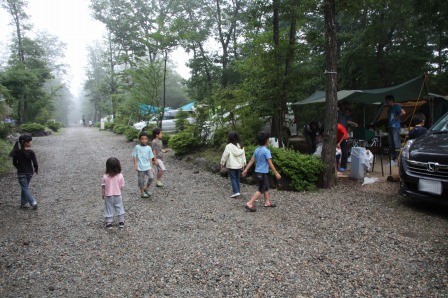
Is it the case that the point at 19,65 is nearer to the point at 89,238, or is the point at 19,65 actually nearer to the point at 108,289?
the point at 89,238

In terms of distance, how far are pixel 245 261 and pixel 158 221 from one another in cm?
202

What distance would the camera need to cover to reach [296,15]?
23.8ft

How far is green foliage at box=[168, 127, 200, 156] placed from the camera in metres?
11.4

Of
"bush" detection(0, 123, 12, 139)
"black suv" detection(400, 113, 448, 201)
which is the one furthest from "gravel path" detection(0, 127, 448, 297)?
"bush" detection(0, 123, 12, 139)

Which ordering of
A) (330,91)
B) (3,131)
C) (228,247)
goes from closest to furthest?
(228,247)
(330,91)
(3,131)

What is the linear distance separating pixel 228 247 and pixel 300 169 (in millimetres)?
3478

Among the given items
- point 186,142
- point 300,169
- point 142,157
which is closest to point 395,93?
point 300,169

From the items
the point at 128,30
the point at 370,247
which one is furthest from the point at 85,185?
the point at 128,30

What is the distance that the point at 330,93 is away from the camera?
6598 mm

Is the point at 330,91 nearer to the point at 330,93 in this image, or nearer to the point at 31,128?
the point at 330,93

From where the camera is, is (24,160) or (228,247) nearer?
(228,247)

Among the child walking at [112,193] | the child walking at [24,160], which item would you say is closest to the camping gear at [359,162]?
the child walking at [112,193]

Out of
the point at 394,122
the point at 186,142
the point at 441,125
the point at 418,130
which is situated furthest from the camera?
the point at 186,142

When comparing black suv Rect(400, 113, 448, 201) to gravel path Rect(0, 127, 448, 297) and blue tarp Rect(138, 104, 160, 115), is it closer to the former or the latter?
gravel path Rect(0, 127, 448, 297)
